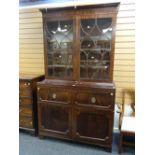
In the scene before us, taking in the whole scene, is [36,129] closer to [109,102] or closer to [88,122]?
[88,122]

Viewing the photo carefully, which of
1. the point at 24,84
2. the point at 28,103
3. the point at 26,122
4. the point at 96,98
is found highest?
the point at 24,84

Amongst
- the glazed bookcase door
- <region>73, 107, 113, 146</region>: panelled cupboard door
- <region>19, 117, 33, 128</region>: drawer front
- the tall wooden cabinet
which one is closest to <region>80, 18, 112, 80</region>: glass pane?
the tall wooden cabinet

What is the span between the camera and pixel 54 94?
8.25 feet

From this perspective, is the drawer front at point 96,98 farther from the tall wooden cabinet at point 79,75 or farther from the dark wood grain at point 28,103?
the dark wood grain at point 28,103

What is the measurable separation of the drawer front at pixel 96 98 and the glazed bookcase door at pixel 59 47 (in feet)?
1.16

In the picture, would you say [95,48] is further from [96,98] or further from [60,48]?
[96,98]

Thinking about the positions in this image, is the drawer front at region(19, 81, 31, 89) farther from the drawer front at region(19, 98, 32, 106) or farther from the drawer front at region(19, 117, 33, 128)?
the drawer front at region(19, 117, 33, 128)

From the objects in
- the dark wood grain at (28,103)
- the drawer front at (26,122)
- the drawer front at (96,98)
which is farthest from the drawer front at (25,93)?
the drawer front at (96,98)

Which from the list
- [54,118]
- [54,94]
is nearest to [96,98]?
[54,94]

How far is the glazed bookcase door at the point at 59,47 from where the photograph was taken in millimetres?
2471

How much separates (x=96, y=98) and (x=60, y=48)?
925mm

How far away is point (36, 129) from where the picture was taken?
280 centimetres

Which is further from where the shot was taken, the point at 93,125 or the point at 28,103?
the point at 28,103
